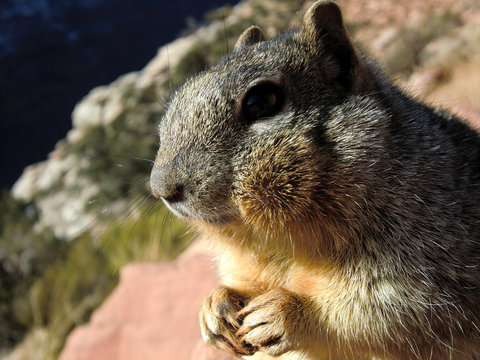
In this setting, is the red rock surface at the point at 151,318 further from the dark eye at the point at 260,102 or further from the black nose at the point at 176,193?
the dark eye at the point at 260,102

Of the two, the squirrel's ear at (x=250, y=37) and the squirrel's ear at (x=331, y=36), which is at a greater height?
the squirrel's ear at (x=250, y=37)

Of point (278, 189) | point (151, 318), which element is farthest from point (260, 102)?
point (151, 318)

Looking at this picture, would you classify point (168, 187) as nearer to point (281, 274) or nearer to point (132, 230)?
point (281, 274)

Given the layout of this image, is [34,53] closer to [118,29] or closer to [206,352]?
[118,29]

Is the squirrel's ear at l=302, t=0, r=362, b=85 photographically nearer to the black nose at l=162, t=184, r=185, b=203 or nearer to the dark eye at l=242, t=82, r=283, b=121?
the dark eye at l=242, t=82, r=283, b=121

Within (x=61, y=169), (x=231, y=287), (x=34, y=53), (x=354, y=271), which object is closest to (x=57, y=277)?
(x=231, y=287)

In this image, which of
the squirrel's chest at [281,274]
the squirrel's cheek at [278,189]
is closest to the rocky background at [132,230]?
the squirrel's chest at [281,274]

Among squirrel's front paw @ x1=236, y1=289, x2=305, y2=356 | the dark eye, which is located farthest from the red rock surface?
the dark eye
